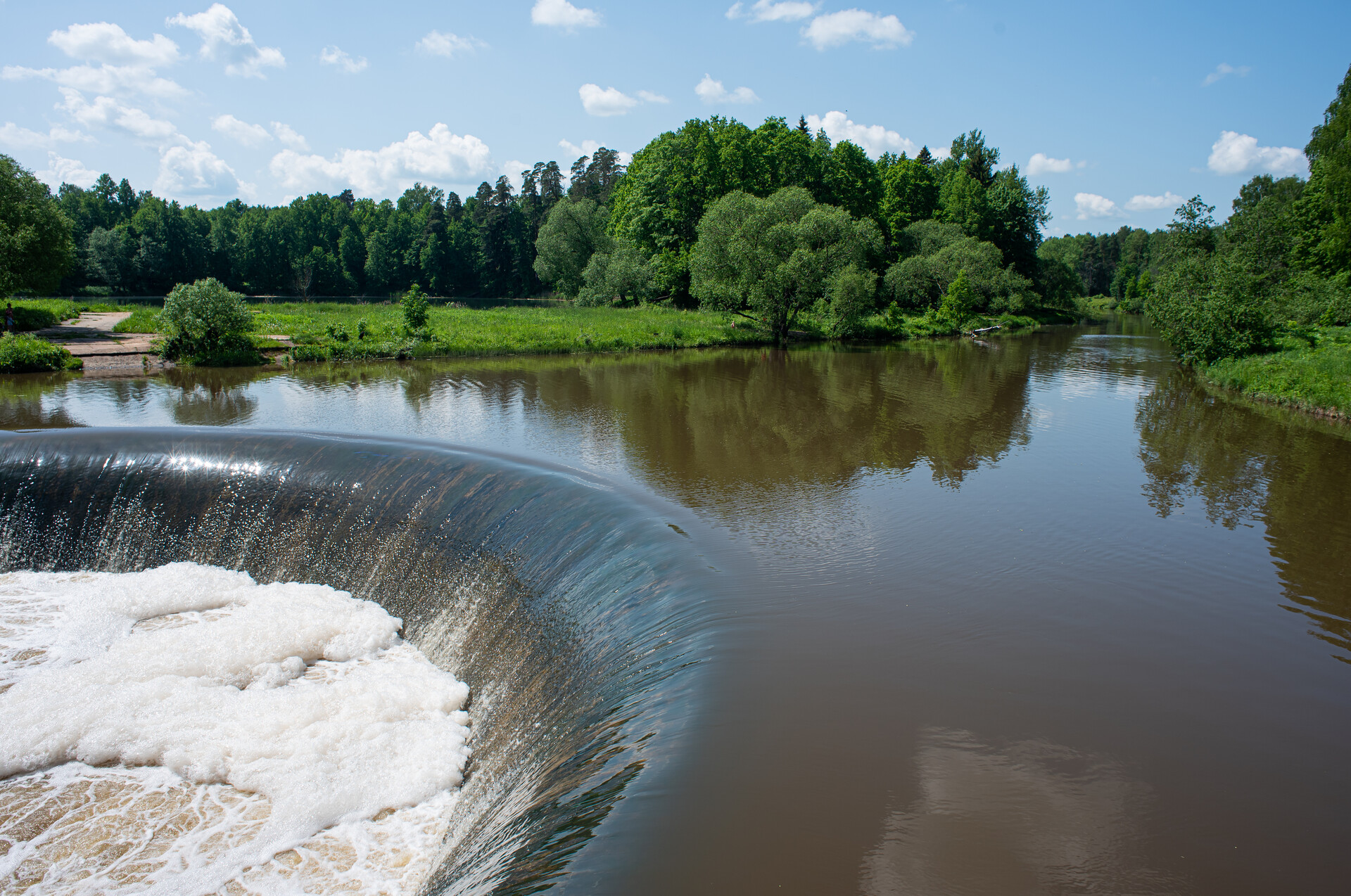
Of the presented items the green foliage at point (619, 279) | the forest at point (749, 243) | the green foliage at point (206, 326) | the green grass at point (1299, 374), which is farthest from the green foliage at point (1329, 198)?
the green foliage at point (206, 326)

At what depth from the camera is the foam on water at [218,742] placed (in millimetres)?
5578

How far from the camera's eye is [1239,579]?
8617mm

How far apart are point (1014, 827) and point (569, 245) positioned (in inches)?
2197

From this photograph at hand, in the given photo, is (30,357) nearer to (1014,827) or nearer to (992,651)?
(992,651)

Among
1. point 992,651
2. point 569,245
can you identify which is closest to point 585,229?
point 569,245

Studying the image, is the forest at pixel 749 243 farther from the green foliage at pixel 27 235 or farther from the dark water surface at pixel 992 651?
the dark water surface at pixel 992 651

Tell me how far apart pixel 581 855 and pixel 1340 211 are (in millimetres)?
43902

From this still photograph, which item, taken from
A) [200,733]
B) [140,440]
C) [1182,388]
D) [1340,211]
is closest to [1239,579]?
[200,733]

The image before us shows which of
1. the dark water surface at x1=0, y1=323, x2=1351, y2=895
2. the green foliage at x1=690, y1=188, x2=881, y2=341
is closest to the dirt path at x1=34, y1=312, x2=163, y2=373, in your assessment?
the dark water surface at x1=0, y1=323, x2=1351, y2=895

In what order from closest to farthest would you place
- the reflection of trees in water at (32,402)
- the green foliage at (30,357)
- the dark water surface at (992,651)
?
the dark water surface at (992,651) < the reflection of trees in water at (32,402) < the green foliage at (30,357)

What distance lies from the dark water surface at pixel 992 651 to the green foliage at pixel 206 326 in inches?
360

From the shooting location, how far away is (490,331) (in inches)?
1342

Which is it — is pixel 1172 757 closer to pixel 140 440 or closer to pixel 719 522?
pixel 719 522

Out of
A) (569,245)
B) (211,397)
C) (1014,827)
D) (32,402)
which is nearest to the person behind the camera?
(1014,827)
